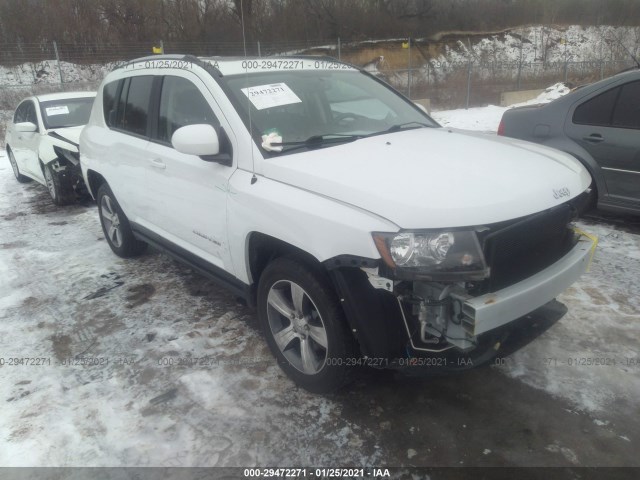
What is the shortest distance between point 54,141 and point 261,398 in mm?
6134

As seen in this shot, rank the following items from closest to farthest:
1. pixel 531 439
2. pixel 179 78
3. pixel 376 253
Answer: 1. pixel 376 253
2. pixel 531 439
3. pixel 179 78

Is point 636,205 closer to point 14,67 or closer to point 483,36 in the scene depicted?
point 14,67

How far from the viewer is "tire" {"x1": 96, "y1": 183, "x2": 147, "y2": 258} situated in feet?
16.0

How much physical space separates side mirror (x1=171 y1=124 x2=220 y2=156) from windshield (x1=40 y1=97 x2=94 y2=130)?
19.3 feet

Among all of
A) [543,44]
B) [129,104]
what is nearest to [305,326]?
[129,104]

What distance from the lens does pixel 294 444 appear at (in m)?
2.56

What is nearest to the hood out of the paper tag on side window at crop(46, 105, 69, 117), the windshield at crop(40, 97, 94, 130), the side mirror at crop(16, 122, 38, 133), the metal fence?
the side mirror at crop(16, 122, 38, 133)

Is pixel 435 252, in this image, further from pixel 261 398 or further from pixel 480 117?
pixel 480 117

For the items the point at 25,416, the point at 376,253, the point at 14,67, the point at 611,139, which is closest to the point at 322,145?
the point at 376,253

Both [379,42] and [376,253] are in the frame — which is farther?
[379,42]

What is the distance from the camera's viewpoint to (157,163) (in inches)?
148

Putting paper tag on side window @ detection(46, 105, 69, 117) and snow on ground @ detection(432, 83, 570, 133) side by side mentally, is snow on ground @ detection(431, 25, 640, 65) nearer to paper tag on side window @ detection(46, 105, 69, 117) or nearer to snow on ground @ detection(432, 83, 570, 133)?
snow on ground @ detection(432, 83, 570, 133)

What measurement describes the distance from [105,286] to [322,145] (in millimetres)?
2798

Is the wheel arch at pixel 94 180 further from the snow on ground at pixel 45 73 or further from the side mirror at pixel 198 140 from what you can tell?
the snow on ground at pixel 45 73
